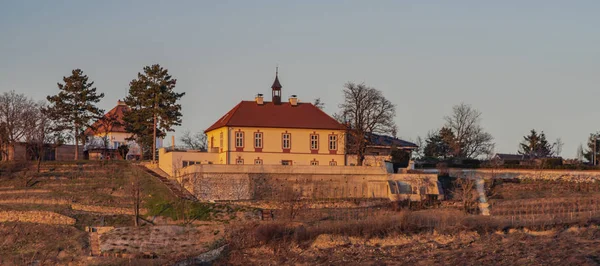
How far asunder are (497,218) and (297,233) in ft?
38.7

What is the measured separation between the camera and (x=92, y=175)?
66000mm

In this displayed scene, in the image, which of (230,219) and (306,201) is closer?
(230,219)

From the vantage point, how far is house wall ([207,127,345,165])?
215 feet

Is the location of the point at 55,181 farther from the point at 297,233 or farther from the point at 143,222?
the point at 297,233

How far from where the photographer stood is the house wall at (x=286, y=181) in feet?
196

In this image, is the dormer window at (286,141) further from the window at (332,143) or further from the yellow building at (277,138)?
the window at (332,143)

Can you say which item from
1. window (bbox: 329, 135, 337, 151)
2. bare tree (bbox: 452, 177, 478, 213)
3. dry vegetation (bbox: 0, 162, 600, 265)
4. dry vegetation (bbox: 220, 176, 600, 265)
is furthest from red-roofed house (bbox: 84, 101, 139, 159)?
dry vegetation (bbox: 220, 176, 600, 265)

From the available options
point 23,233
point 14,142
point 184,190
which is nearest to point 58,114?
point 14,142

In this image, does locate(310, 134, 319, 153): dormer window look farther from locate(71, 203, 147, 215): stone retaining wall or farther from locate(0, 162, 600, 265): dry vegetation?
locate(71, 203, 147, 215): stone retaining wall

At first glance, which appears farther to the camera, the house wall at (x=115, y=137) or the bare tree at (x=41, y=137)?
the house wall at (x=115, y=137)

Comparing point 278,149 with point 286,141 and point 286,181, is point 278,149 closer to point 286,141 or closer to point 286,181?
point 286,141

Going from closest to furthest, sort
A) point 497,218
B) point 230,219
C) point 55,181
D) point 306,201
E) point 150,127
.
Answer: point 497,218 < point 230,219 < point 306,201 < point 55,181 < point 150,127

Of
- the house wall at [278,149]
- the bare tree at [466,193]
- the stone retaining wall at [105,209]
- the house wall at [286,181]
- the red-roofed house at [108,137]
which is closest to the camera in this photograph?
the bare tree at [466,193]

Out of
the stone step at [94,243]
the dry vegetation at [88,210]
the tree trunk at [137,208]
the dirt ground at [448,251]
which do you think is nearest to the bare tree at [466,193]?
the dry vegetation at [88,210]
